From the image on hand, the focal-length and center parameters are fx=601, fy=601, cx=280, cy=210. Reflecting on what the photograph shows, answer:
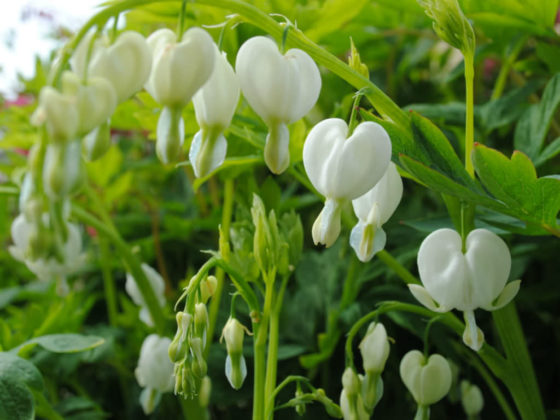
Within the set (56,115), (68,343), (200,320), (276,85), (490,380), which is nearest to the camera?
(56,115)

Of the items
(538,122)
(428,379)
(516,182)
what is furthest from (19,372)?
(538,122)

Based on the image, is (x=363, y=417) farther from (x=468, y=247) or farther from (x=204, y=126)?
(x=204, y=126)

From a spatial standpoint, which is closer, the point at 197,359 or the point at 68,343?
the point at 197,359

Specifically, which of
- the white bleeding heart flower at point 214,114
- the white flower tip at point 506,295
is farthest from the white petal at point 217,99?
the white flower tip at point 506,295

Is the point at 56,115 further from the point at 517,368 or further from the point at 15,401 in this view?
the point at 517,368

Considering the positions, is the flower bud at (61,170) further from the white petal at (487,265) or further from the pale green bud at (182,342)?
the white petal at (487,265)
